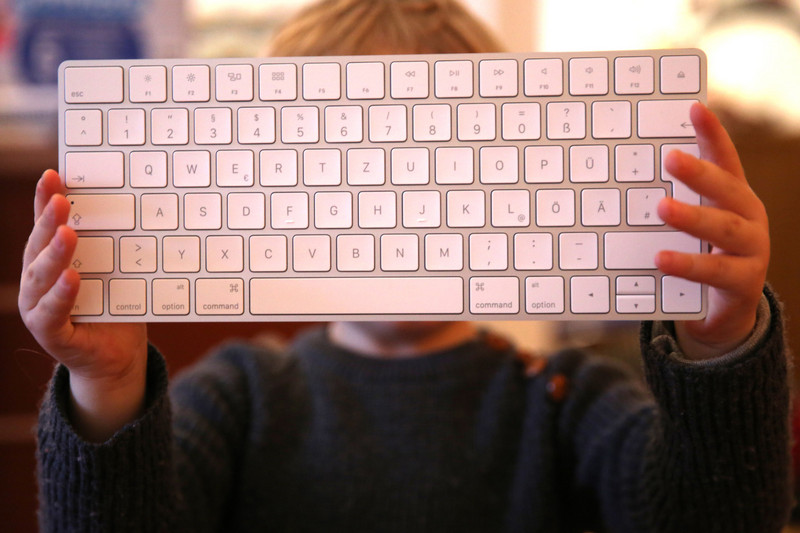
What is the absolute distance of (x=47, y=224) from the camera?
0.48m

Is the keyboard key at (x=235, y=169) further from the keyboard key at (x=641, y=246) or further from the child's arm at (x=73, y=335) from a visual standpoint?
the keyboard key at (x=641, y=246)

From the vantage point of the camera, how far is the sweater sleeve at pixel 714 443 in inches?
20.2

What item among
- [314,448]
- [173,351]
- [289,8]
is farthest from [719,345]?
Result: [289,8]

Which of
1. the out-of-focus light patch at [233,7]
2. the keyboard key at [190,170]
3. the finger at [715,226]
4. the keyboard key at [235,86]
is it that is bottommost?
the finger at [715,226]

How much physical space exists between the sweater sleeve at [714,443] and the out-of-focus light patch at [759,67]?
1.24 meters

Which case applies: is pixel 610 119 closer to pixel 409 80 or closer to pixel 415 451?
pixel 409 80

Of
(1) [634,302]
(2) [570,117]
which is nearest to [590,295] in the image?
(1) [634,302]

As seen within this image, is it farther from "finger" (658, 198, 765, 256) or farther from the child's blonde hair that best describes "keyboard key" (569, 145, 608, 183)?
the child's blonde hair

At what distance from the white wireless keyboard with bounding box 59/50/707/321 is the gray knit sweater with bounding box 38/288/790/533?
13 centimetres

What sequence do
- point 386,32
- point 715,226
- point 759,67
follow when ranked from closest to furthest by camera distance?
point 715,226
point 386,32
point 759,67

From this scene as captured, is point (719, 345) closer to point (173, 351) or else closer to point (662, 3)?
point (173, 351)

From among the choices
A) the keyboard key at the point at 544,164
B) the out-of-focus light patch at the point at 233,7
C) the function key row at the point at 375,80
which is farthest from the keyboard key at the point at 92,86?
the out-of-focus light patch at the point at 233,7

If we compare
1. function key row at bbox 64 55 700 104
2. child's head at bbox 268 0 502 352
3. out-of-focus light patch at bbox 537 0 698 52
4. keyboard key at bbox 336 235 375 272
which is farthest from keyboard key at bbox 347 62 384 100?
out-of-focus light patch at bbox 537 0 698 52

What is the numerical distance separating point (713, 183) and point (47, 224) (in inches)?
18.3
